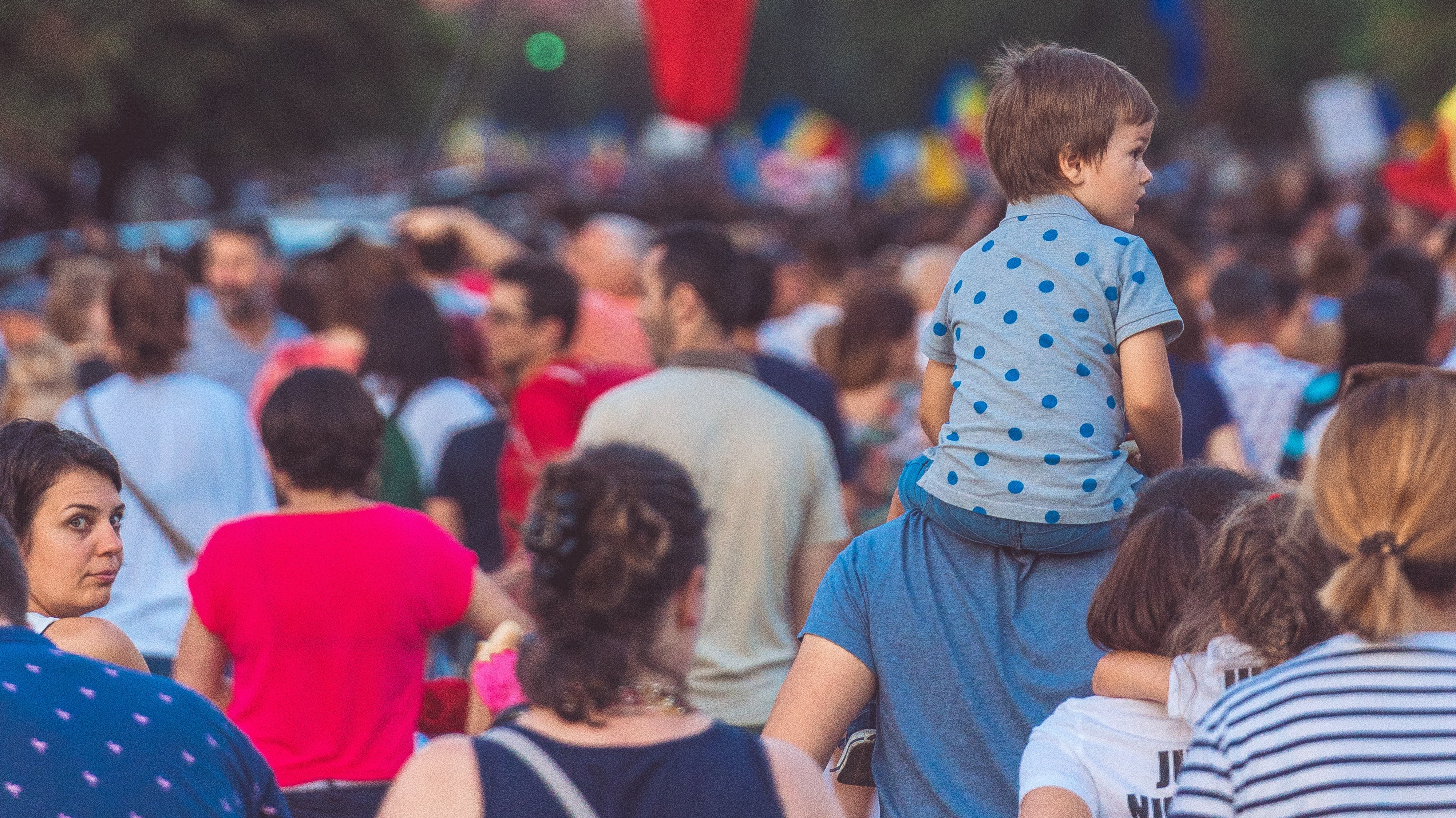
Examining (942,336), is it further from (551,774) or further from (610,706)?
(551,774)

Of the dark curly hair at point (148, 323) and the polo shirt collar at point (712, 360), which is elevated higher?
the polo shirt collar at point (712, 360)

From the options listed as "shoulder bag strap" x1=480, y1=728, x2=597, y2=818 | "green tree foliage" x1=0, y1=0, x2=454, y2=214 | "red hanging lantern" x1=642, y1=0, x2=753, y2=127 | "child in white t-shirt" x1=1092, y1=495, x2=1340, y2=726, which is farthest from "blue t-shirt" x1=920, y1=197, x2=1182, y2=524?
"green tree foliage" x1=0, y1=0, x2=454, y2=214

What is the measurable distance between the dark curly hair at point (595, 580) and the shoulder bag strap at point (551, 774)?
0.20 feet

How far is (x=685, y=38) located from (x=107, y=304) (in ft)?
18.7

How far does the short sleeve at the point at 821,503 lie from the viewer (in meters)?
4.62

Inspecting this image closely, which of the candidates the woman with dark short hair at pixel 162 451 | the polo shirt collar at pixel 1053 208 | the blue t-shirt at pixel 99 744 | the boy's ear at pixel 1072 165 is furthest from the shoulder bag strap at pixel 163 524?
the boy's ear at pixel 1072 165

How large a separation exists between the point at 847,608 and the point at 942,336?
0.53 meters

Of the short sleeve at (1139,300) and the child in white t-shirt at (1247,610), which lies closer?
the child in white t-shirt at (1247,610)

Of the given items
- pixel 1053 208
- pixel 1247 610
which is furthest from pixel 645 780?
pixel 1053 208

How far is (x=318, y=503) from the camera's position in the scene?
3822 millimetres

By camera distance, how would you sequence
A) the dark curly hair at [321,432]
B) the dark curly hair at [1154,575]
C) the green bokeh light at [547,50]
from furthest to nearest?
the green bokeh light at [547,50], the dark curly hair at [321,432], the dark curly hair at [1154,575]

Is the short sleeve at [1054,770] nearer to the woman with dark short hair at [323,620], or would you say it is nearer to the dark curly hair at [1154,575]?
the dark curly hair at [1154,575]

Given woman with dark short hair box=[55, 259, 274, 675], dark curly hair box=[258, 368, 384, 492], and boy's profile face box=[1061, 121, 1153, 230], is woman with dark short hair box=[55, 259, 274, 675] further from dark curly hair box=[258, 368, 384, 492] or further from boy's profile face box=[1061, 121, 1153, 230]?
boy's profile face box=[1061, 121, 1153, 230]

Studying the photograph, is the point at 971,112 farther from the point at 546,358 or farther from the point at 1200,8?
the point at 546,358
